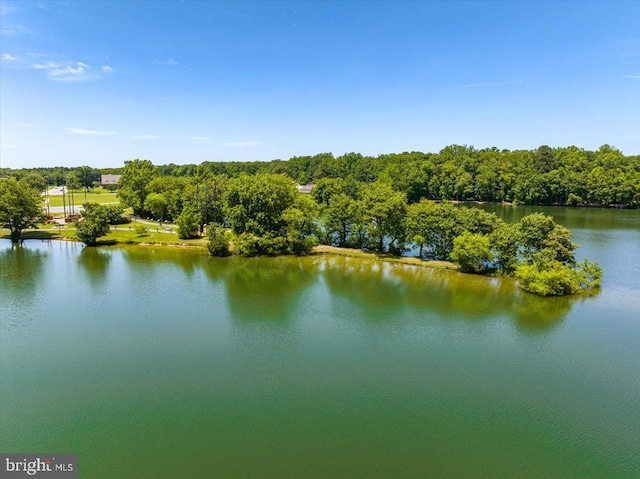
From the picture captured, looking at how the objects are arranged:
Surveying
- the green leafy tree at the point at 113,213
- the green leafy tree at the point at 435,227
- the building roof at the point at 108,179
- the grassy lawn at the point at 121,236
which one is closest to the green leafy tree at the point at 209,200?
the grassy lawn at the point at 121,236

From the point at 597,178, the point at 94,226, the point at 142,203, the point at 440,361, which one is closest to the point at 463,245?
the point at 440,361

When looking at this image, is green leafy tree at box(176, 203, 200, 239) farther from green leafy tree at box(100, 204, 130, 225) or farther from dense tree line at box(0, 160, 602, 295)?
green leafy tree at box(100, 204, 130, 225)

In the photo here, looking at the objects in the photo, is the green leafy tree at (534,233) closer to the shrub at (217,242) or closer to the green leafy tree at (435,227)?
the green leafy tree at (435,227)

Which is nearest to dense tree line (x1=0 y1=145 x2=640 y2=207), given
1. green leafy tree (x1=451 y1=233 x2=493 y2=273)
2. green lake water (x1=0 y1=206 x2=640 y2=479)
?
green lake water (x1=0 y1=206 x2=640 y2=479)

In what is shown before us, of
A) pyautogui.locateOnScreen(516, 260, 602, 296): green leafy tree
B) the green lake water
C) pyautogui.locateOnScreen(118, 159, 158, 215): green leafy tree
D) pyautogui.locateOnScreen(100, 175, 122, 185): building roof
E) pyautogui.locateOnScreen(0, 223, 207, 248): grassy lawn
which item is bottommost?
the green lake water

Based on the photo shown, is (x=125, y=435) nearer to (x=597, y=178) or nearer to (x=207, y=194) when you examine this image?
(x=207, y=194)

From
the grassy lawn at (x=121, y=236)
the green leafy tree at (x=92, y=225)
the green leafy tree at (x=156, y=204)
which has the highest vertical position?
the green leafy tree at (x=156, y=204)
